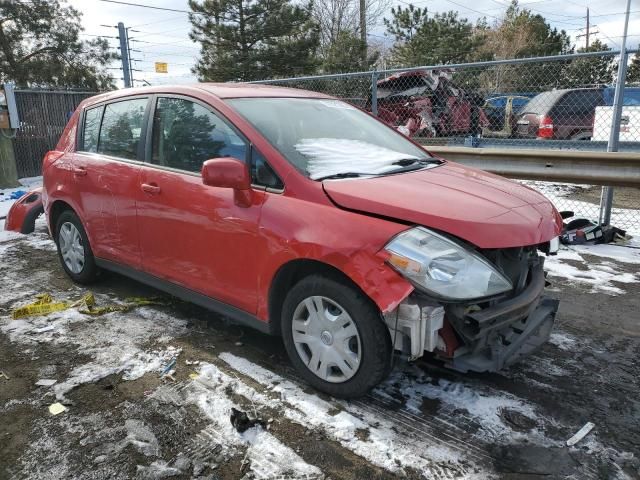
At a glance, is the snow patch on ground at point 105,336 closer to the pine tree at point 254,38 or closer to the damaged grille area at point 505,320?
the damaged grille area at point 505,320

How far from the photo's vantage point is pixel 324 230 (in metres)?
2.66

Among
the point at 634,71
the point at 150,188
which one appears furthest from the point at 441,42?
the point at 150,188

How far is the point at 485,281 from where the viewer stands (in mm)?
2484

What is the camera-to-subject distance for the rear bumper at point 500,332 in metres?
2.53

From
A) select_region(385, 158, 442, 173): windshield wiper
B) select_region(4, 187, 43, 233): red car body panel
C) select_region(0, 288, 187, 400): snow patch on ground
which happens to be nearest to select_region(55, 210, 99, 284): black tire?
select_region(0, 288, 187, 400): snow patch on ground

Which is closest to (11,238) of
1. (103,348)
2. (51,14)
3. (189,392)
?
(103,348)

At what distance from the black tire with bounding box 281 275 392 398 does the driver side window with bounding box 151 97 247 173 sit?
0.93m

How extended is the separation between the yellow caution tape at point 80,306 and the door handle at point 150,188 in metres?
1.09

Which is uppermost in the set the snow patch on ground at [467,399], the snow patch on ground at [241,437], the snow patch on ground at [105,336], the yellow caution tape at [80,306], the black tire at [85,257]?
the black tire at [85,257]

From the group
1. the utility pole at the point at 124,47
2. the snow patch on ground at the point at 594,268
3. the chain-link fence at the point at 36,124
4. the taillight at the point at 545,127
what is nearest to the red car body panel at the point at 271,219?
the snow patch on ground at the point at 594,268

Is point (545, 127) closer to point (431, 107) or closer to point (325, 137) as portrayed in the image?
point (431, 107)

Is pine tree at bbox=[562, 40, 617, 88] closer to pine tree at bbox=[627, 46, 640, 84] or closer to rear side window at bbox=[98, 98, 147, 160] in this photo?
→ pine tree at bbox=[627, 46, 640, 84]

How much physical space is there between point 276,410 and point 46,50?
1034 inches

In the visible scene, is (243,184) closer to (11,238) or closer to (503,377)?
(503,377)
